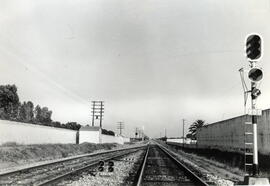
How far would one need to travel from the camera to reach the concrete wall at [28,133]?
32.8 metres

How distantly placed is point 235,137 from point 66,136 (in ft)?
109

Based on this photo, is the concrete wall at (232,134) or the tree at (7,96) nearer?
the concrete wall at (232,134)

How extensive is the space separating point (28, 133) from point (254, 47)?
110 feet

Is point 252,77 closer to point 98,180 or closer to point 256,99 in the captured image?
point 256,99

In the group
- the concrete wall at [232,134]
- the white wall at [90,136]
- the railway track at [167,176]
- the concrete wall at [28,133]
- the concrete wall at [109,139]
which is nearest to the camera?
the railway track at [167,176]

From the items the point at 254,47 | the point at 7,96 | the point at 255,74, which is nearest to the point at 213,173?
the point at 255,74

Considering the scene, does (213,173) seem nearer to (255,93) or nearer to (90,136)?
(255,93)

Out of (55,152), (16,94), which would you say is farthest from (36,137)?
(16,94)

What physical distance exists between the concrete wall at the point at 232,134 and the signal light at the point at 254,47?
478 inches

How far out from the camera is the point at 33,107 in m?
125

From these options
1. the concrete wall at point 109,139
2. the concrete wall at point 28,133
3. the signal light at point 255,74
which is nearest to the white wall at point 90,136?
the concrete wall at point 109,139

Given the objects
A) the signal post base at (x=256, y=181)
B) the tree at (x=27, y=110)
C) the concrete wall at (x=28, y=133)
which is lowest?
the signal post base at (x=256, y=181)

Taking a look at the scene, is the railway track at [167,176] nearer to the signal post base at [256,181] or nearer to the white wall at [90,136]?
the signal post base at [256,181]

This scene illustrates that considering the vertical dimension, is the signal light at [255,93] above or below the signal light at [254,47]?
below
